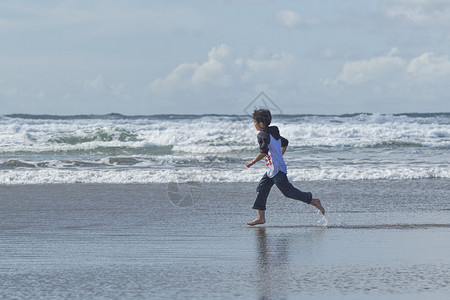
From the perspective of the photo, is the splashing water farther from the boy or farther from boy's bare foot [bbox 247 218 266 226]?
boy's bare foot [bbox 247 218 266 226]

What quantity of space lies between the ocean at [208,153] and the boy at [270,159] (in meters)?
5.07

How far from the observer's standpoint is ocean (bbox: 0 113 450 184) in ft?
44.2

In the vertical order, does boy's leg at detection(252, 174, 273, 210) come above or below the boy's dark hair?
below

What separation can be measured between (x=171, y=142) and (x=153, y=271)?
915 inches

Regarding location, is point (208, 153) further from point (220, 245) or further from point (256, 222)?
point (220, 245)

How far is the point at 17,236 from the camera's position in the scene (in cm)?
720

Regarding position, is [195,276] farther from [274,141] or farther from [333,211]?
[333,211]

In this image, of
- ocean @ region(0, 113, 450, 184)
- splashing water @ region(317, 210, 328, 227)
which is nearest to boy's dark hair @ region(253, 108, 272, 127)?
splashing water @ region(317, 210, 328, 227)

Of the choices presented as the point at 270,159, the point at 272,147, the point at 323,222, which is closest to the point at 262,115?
the point at 272,147

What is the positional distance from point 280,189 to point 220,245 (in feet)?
5.06

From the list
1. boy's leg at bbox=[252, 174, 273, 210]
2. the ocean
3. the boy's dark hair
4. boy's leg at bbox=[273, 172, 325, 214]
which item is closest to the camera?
the boy's dark hair

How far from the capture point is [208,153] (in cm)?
2428

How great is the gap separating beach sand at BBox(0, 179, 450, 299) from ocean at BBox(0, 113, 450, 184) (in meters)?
2.07

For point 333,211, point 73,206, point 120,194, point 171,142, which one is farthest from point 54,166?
point 171,142
